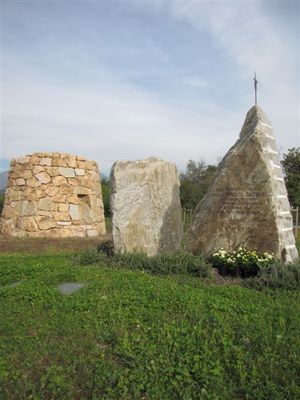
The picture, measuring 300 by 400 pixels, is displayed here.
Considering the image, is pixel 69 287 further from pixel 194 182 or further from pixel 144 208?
pixel 194 182

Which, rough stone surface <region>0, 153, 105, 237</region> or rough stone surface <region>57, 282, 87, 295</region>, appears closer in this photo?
rough stone surface <region>57, 282, 87, 295</region>

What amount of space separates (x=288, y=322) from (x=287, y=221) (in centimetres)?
376

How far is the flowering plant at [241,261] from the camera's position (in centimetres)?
683

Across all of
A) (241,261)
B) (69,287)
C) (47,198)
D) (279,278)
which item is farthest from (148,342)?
(47,198)

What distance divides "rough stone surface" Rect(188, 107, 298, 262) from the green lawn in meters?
1.90

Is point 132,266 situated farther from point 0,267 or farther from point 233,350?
point 233,350

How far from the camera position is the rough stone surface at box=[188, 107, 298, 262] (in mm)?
7324

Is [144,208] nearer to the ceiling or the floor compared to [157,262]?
nearer to the ceiling

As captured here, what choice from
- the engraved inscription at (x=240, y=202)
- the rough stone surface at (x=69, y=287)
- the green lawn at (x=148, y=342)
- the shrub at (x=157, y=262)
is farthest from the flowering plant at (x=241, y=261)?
the rough stone surface at (x=69, y=287)

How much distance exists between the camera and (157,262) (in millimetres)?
7312

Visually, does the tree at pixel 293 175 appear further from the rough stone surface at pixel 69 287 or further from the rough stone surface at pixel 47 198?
the rough stone surface at pixel 69 287

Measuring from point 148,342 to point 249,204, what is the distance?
4268 millimetres

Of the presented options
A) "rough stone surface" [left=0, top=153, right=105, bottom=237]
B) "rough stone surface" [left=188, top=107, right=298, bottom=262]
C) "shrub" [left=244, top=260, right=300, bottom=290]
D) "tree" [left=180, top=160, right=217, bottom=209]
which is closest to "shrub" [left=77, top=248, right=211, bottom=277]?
"rough stone surface" [left=188, top=107, right=298, bottom=262]

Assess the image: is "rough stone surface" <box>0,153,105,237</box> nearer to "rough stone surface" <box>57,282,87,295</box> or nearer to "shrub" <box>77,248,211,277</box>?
"shrub" <box>77,248,211,277</box>
